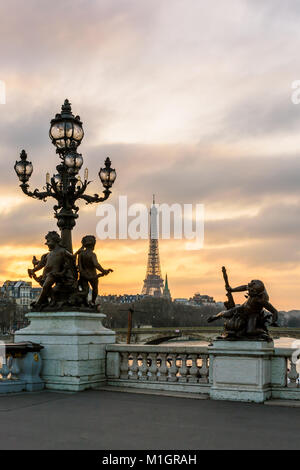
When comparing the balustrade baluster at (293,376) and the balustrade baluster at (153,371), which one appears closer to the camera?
the balustrade baluster at (293,376)

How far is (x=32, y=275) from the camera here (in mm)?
12422

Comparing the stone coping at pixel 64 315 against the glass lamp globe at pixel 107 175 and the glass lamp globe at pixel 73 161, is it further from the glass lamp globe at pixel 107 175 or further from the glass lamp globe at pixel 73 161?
the glass lamp globe at pixel 73 161

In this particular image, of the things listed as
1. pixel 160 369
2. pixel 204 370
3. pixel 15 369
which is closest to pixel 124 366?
pixel 160 369

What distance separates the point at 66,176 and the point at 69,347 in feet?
12.7

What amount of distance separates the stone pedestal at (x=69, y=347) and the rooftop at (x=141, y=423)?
2.94ft

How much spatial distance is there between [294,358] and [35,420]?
4.48m

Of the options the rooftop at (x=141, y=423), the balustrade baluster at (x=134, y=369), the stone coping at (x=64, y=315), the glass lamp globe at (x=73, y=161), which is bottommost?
the rooftop at (x=141, y=423)

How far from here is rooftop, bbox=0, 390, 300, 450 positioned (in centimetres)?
644

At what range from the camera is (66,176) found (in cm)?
1251

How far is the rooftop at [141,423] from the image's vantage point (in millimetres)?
6441

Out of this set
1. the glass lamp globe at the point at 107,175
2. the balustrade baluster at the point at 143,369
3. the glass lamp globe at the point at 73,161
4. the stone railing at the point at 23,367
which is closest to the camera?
the stone railing at the point at 23,367

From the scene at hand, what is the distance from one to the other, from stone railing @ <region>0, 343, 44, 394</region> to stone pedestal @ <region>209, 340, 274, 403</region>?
362 cm

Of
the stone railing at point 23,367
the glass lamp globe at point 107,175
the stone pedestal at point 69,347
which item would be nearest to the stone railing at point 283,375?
the stone pedestal at point 69,347
